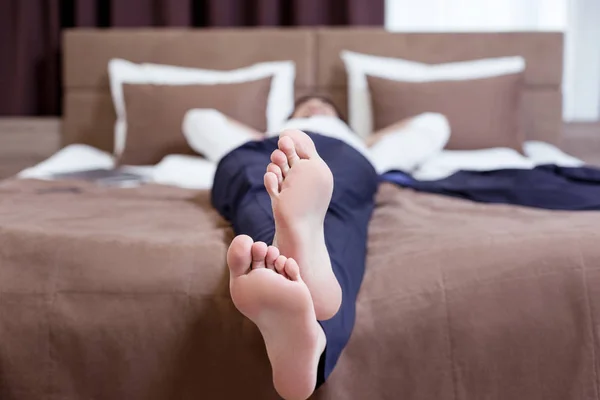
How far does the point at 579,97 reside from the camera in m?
3.11

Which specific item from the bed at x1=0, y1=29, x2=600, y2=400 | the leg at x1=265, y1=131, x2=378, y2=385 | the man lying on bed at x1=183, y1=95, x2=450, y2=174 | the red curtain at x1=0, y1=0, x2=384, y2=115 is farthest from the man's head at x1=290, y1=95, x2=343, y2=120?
the bed at x1=0, y1=29, x2=600, y2=400

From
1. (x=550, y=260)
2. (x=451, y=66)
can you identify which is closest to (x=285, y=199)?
(x=550, y=260)

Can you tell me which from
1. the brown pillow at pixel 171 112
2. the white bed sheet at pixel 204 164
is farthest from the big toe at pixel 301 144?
the brown pillow at pixel 171 112

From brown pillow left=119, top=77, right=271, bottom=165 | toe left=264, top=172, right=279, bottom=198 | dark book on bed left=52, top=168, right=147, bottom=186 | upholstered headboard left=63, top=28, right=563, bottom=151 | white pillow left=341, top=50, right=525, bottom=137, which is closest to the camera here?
toe left=264, top=172, right=279, bottom=198

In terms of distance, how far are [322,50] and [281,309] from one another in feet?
6.51

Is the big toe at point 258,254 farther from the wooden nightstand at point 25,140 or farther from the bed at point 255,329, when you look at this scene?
the wooden nightstand at point 25,140

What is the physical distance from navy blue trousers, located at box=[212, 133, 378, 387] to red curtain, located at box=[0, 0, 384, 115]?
56.2 inches

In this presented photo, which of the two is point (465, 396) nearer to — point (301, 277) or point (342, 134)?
point (301, 277)

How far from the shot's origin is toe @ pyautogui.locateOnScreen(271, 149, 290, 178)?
42.2 inches

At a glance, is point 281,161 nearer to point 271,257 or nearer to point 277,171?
point 277,171

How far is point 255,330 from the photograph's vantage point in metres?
1.09

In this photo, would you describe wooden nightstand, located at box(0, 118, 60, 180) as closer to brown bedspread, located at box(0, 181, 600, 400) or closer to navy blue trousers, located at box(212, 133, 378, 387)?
navy blue trousers, located at box(212, 133, 378, 387)

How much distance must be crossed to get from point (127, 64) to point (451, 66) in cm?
121

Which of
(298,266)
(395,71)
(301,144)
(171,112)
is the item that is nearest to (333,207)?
(301,144)
